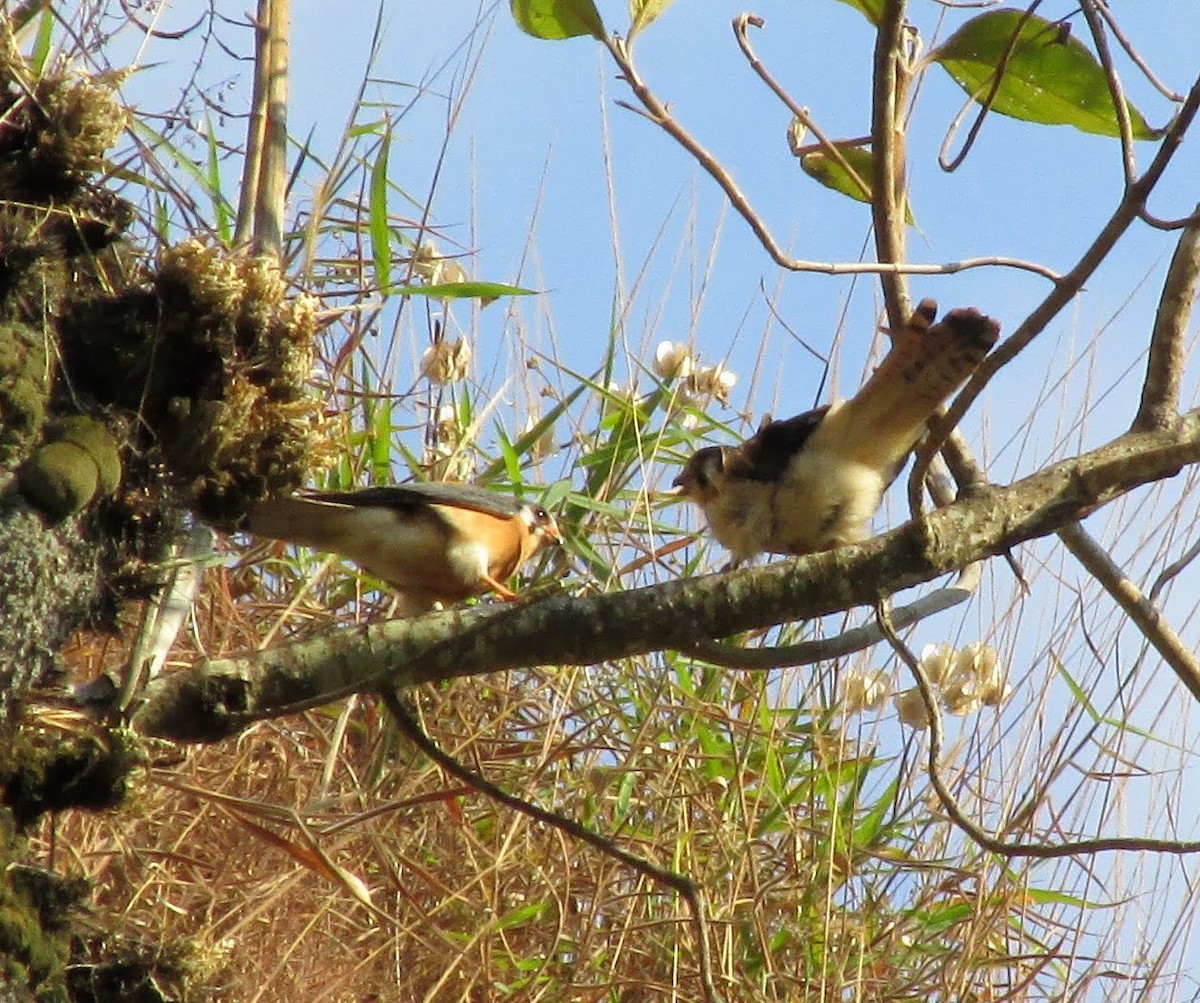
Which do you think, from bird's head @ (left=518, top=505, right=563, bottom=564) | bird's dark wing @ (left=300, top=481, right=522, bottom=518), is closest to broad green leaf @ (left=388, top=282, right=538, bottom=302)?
bird's dark wing @ (left=300, top=481, right=522, bottom=518)

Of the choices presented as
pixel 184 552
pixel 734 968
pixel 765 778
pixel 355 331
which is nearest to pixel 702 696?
pixel 765 778

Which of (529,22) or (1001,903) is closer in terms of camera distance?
(529,22)

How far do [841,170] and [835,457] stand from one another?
1006 mm

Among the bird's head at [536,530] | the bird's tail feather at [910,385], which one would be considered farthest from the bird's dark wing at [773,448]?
the bird's head at [536,530]

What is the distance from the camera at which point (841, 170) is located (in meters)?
2.85

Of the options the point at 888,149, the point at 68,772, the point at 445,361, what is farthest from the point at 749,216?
the point at 445,361

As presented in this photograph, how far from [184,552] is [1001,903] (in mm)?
2449

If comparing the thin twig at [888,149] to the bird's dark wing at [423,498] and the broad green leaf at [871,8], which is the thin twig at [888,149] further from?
the bird's dark wing at [423,498]

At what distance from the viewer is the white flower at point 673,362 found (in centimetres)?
434

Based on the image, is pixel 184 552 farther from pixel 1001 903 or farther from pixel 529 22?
pixel 1001 903

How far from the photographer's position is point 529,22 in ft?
8.20

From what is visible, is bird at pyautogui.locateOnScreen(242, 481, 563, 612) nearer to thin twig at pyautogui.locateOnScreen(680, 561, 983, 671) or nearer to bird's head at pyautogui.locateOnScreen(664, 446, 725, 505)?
bird's head at pyautogui.locateOnScreen(664, 446, 725, 505)

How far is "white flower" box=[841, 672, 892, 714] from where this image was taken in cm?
409

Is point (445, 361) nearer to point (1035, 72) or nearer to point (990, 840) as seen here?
point (1035, 72)
